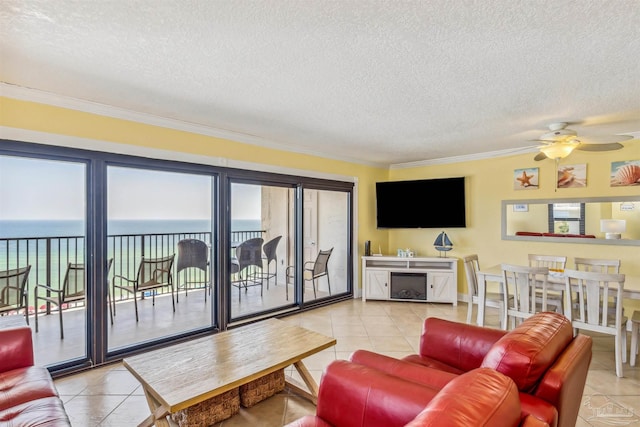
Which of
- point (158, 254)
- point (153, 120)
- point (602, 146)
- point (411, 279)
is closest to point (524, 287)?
point (602, 146)

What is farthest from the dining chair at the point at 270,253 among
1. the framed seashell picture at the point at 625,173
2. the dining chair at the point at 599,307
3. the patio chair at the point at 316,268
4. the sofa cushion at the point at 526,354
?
the framed seashell picture at the point at 625,173

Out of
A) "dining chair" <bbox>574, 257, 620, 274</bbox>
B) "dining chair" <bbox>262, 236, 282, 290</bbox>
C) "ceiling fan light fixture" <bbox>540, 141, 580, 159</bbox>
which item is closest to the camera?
"ceiling fan light fixture" <bbox>540, 141, 580, 159</bbox>

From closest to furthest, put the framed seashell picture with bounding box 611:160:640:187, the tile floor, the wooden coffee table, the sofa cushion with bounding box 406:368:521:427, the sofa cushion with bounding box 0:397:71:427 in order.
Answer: the sofa cushion with bounding box 406:368:521:427, the sofa cushion with bounding box 0:397:71:427, the wooden coffee table, the tile floor, the framed seashell picture with bounding box 611:160:640:187

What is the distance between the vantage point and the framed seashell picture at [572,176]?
426 cm

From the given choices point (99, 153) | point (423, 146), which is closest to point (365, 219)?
point (423, 146)

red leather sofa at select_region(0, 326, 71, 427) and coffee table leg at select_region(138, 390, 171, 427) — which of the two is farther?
coffee table leg at select_region(138, 390, 171, 427)

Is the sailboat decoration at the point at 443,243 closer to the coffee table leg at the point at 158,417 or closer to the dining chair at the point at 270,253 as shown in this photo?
the dining chair at the point at 270,253

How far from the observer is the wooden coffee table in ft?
5.72

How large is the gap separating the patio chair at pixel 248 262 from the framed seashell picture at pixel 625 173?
478 cm

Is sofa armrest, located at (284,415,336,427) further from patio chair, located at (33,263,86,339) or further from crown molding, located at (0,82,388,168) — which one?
crown molding, located at (0,82,388,168)

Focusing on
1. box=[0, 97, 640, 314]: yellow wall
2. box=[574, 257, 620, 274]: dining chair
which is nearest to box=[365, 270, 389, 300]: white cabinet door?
box=[0, 97, 640, 314]: yellow wall

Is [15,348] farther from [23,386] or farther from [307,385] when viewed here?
[307,385]

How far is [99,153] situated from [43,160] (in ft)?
1.36

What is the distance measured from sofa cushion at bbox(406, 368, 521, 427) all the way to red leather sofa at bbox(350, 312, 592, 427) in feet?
0.49
